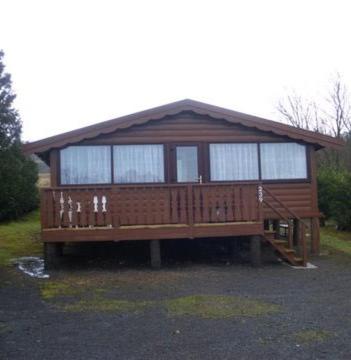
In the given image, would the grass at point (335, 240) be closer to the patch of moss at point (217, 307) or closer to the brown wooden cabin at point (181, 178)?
the brown wooden cabin at point (181, 178)

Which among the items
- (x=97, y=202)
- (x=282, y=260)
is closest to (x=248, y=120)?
(x=282, y=260)

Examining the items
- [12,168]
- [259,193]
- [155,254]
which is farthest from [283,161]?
[12,168]

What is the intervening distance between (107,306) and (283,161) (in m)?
→ 8.21

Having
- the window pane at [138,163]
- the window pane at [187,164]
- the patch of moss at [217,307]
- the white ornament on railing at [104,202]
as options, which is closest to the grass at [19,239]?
the white ornament on railing at [104,202]

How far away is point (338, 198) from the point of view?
21125 mm

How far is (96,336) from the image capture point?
7.18m

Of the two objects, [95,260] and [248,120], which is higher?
[248,120]

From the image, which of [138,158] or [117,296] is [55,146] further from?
[117,296]

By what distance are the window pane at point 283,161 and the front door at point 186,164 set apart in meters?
1.76

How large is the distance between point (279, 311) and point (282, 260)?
595cm

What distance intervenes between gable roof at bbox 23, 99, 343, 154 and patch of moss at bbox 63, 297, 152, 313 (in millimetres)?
6036

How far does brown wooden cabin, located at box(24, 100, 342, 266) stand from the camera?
13156mm

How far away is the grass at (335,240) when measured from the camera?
56.5ft

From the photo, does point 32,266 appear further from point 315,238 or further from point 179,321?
point 315,238
